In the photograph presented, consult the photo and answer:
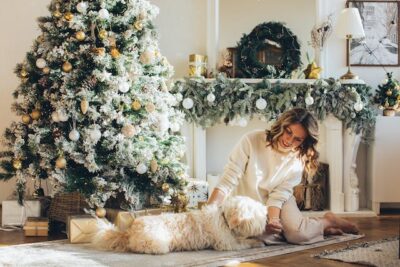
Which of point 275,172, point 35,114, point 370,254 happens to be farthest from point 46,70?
point 370,254

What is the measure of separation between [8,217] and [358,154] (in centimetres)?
262

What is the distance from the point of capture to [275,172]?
3438 millimetres

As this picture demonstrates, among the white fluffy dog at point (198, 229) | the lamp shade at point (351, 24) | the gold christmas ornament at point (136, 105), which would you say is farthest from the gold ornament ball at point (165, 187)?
the lamp shade at point (351, 24)

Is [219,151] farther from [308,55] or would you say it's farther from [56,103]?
[56,103]

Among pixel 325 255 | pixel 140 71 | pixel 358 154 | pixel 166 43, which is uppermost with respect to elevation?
pixel 166 43

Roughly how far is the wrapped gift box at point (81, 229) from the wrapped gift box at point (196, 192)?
992 mm

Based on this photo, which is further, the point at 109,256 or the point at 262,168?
the point at 262,168

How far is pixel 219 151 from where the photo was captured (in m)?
5.12

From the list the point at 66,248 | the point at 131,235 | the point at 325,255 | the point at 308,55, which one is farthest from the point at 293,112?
the point at 308,55

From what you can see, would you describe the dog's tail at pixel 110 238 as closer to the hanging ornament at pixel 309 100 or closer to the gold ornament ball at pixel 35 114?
the gold ornament ball at pixel 35 114

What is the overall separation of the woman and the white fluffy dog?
0.16m

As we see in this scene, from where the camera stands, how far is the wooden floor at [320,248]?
303 cm

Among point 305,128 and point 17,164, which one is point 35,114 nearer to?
point 17,164

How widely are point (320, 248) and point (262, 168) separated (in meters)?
0.51
